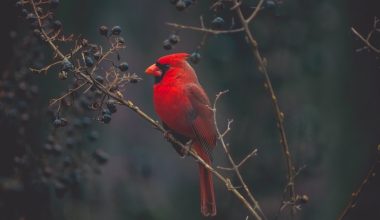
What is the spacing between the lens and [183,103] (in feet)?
9.05

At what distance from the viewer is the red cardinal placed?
266 cm

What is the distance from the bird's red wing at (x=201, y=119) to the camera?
267 centimetres

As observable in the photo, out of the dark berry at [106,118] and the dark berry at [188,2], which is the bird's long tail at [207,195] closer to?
the dark berry at [106,118]

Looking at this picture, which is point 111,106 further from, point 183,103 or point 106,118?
point 183,103

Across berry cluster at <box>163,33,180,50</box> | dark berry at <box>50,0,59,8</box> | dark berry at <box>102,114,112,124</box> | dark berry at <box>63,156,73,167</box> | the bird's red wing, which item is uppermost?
dark berry at <box>50,0,59,8</box>

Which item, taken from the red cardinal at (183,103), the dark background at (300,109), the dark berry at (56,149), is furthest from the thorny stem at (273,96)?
the dark background at (300,109)

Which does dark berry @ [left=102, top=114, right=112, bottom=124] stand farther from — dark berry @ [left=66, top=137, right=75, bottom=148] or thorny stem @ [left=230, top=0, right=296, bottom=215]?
dark berry @ [left=66, top=137, right=75, bottom=148]

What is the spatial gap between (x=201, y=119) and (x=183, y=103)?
0.29 feet

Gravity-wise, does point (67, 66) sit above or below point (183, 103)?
above

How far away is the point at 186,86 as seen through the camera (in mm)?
2764

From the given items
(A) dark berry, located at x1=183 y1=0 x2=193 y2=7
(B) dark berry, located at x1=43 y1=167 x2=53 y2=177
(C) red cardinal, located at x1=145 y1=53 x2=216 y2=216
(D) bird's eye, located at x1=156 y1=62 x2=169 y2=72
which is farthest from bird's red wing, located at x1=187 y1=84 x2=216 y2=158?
(A) dark berry, located at x1=183 y1=0 x2=193 y2=7

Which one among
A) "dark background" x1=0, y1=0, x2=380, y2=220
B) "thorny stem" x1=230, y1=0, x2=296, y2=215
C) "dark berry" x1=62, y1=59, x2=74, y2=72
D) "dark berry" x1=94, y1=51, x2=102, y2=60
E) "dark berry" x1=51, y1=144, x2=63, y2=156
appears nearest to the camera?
"thorny stem" x1=230, y1=0, x2=296, y2=215

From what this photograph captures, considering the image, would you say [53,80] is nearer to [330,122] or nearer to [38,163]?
[38,163]

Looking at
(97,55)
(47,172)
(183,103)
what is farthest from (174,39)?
(47,172)
